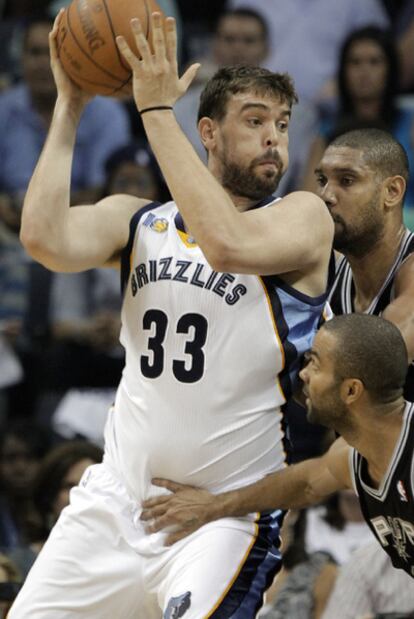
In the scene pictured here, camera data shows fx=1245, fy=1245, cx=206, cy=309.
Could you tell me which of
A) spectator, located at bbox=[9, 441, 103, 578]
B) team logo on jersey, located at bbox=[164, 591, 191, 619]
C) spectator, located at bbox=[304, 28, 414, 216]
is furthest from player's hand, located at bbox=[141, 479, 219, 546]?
spectator, located at bbox=[304, 28, 414, 216]

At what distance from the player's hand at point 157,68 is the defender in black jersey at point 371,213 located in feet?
2.93

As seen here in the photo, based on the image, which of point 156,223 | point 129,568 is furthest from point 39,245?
point 129,568

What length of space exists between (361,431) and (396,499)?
0.95ft

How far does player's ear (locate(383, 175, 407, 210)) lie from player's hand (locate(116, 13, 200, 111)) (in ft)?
3.46

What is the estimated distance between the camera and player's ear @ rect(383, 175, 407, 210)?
16.5 ft

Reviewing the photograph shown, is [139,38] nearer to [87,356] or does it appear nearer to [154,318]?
[154,318]

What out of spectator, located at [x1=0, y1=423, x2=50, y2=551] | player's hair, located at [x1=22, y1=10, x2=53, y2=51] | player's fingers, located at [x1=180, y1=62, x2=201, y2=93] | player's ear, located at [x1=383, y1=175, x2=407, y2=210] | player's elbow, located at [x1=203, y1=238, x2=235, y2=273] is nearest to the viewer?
player's elbow, located at [x1=203, y1=238, x2=235, y2=273]

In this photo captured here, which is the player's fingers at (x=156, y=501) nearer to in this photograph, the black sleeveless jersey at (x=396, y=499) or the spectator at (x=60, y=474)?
the black sleeveless jersey at (x=396, y=499)

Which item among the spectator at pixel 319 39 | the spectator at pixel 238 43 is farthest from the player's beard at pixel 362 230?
the spectator at pixel 319 39

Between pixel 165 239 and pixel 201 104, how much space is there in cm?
59

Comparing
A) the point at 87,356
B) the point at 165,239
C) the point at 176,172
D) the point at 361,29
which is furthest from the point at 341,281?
the point at 361,29

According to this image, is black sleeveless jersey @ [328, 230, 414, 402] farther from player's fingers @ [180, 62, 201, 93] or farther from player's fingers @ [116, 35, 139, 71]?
player's fingers @ [116, 35, 139, 71]

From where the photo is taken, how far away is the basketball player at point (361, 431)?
4.43 metres

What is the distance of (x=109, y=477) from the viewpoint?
4.77 m
